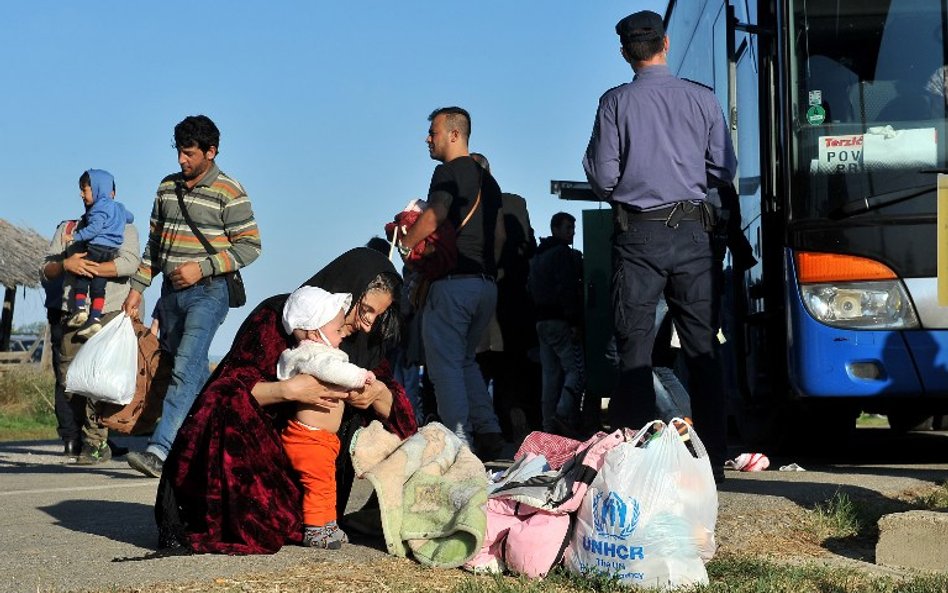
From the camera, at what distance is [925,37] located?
858 centimetres

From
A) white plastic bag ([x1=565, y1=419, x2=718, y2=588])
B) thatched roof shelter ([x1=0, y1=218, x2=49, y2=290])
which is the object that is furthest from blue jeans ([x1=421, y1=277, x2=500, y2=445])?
thatched roof shelter ([x1=0, y1=218, x2=49, y2=290])

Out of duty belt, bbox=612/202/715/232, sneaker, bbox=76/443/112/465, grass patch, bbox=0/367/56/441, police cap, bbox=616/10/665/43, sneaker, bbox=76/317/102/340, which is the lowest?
grass patch, bbox=0/367/56/441

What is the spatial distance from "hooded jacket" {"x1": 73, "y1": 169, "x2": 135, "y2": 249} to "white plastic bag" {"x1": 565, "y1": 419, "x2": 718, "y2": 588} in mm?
6568

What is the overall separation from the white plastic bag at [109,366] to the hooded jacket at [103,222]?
2.08 metres

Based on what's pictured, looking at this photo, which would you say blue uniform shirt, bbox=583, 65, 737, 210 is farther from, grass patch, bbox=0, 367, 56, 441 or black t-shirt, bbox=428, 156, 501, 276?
grass patch, bbox=0, 367, 56, 441

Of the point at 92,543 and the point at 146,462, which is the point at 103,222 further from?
the point at 92,543

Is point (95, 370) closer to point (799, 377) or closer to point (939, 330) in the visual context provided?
point (799, 377)

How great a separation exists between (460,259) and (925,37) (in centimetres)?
280

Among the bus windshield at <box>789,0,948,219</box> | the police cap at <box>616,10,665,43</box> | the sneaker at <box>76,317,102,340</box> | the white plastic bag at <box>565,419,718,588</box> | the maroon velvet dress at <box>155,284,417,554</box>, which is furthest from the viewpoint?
the sneaker at <box>76,317,102,340</box>

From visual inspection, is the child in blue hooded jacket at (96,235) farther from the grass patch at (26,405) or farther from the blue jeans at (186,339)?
the grass patch at (26,405)

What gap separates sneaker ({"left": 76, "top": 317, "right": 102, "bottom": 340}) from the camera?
10594 mm

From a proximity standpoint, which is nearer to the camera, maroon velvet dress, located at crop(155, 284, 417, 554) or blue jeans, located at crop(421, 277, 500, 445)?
maroon velvet dress, located at crop(155, 284, 417, 554)

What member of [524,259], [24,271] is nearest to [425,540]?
[524,259]

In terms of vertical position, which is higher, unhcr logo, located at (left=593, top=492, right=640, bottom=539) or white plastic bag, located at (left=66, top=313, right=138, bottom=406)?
white plastic bag, located at (left=66, top=313, right=138, bottom=406)
